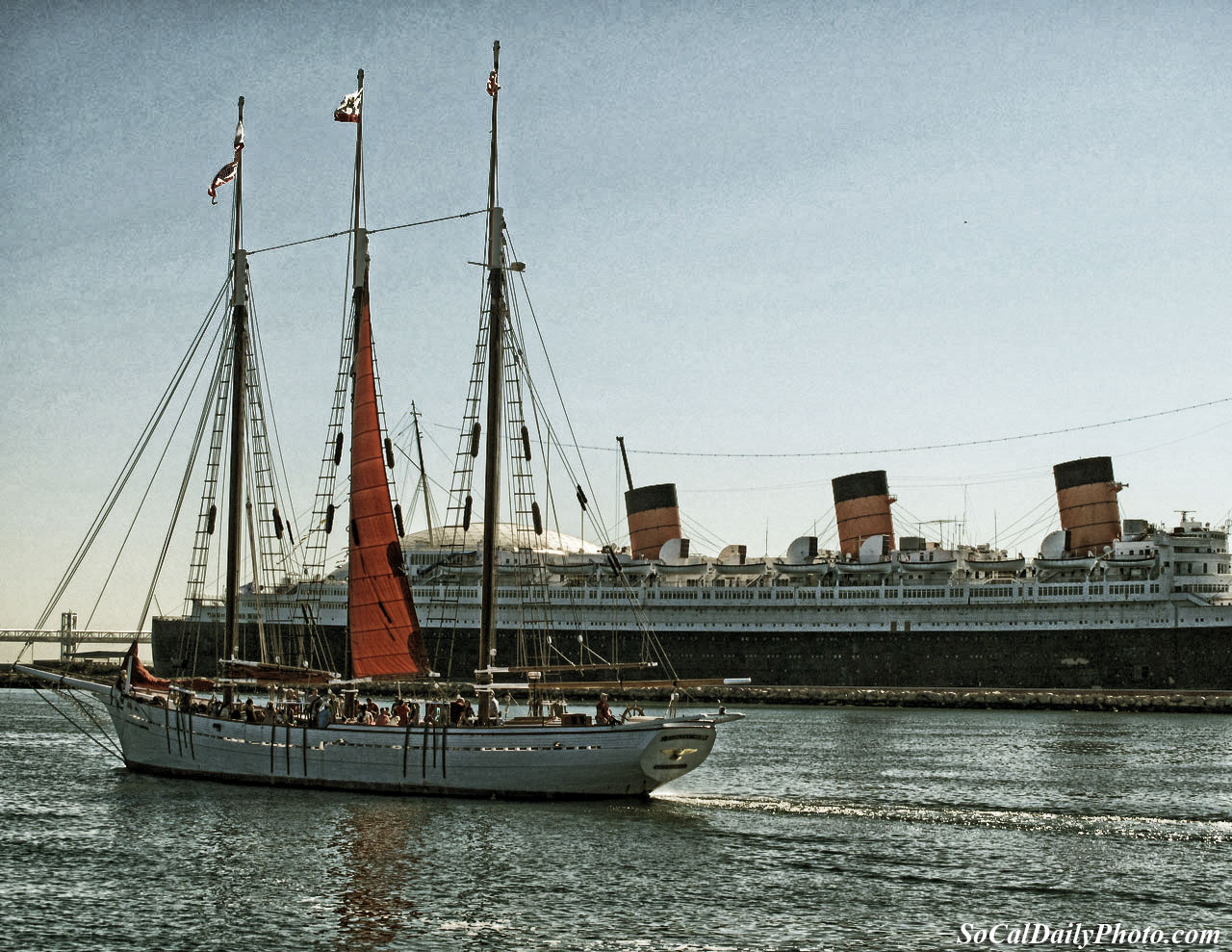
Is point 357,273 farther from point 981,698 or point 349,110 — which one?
point 981,698

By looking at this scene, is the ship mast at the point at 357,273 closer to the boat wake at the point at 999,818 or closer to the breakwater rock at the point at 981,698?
the boat wake at the point at 999,818

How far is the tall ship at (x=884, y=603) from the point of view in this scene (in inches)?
3383

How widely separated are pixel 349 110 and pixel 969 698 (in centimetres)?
5520

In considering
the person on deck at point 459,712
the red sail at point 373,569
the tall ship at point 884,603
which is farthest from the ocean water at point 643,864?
the tall ship at point 884,603

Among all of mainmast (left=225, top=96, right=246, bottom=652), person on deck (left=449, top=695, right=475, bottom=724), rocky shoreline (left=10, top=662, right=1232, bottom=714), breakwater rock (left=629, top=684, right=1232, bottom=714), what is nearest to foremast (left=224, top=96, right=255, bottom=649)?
mainmast (left=225, top=96, right=246, bottom=652)

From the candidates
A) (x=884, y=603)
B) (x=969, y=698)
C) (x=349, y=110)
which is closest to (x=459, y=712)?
(x=349, y=110)

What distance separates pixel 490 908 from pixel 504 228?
71.3ft

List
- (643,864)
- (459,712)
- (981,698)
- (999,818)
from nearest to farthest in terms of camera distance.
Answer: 1. (643,864)
2. (999,818)
3. (459,712)
4. (981,698)

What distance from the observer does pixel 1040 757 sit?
48.0 m

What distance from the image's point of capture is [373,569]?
1497 inches

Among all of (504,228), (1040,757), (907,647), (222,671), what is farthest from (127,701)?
(907,647)

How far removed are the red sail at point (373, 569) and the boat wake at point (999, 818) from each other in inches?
311

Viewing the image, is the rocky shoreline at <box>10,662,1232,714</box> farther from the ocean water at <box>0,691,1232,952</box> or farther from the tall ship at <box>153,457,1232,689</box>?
the ocean water at <box>0,691,1232,952</box>

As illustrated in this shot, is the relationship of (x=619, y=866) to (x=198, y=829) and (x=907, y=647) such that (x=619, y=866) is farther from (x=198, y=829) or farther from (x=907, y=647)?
(x=907, y=647)
